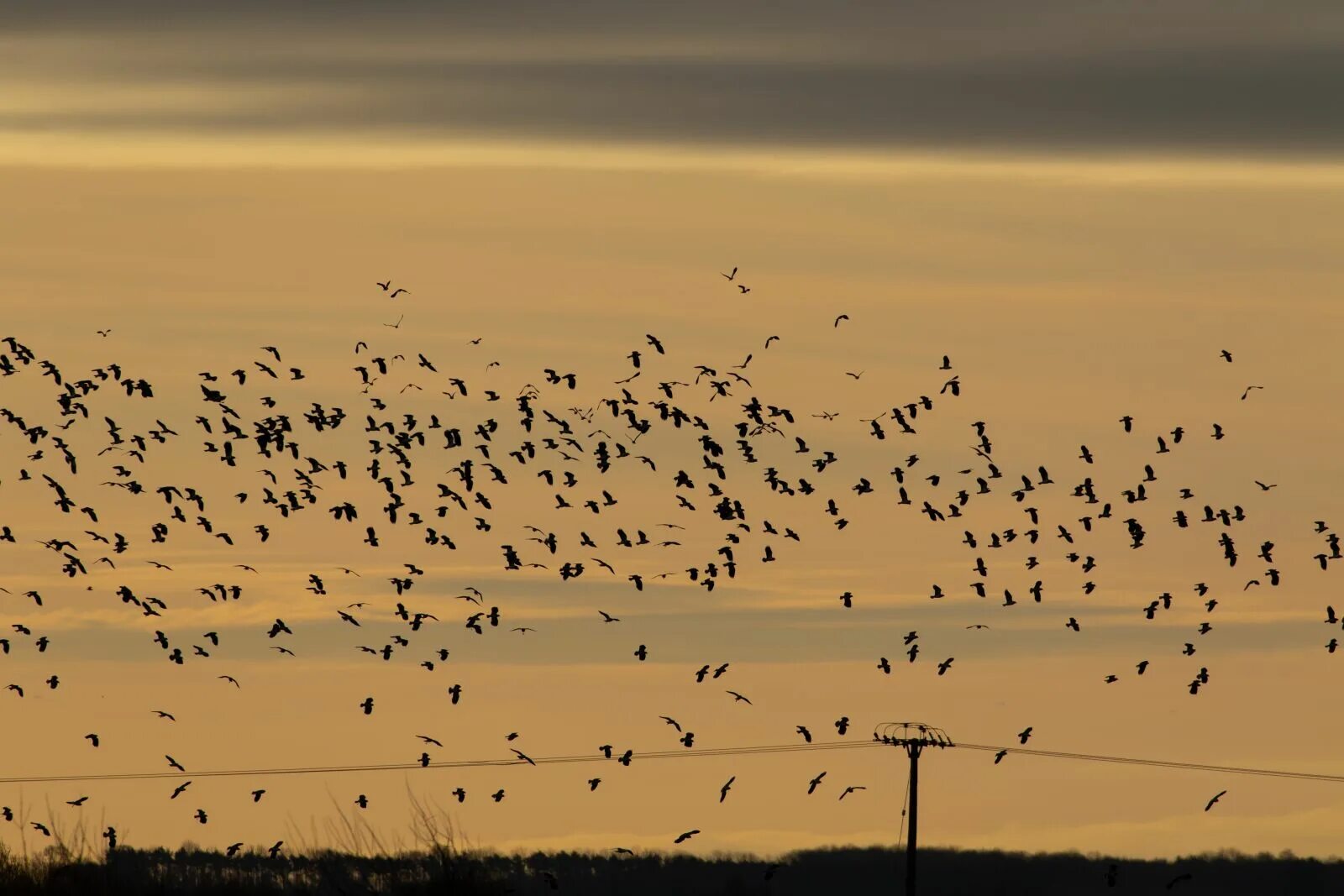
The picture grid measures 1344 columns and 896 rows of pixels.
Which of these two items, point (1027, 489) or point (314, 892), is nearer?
point (1027, 489)

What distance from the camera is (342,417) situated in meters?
52.8

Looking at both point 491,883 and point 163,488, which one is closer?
point 163,488

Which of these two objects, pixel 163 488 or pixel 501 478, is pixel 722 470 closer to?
pixel 501 478

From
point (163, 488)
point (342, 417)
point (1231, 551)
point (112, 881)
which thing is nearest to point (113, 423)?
point (163, 488)

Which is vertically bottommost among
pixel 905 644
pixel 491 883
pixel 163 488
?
pixel 491 883

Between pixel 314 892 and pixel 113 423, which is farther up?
pixel 113 423

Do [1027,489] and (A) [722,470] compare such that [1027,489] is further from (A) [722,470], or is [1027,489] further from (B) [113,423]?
(B) [113,423]

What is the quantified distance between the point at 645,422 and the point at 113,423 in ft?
50.1

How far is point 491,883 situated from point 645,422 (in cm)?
2755

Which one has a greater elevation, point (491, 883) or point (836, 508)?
point (836, 508)

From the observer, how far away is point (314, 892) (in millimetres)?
70812

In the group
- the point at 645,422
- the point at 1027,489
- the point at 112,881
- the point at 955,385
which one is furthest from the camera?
the point at 112,881

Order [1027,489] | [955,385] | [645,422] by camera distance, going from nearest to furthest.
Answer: [645,422], [1027,489], [955,385]

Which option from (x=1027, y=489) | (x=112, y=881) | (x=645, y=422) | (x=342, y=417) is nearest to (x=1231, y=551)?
(x=1027, y=489)
